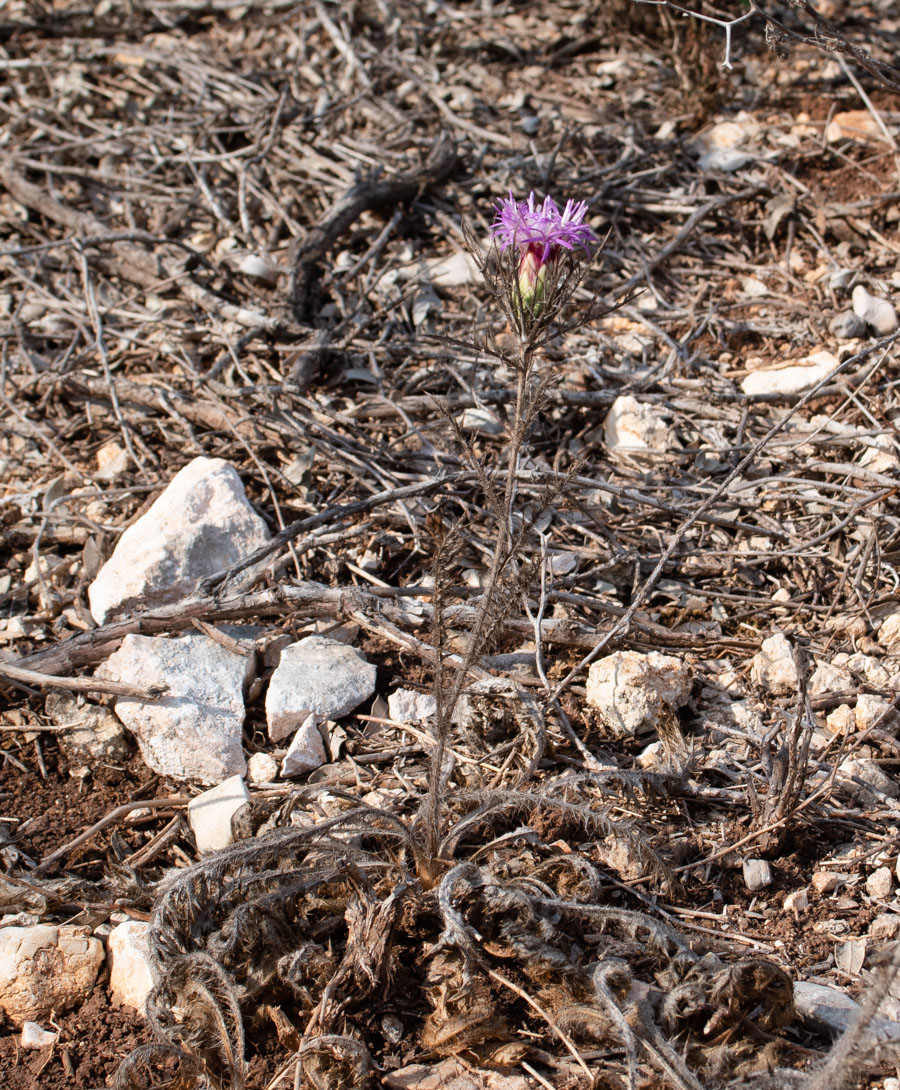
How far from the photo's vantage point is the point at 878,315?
384cm

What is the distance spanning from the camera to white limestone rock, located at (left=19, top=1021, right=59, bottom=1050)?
86.3 inches

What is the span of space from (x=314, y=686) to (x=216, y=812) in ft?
1.45

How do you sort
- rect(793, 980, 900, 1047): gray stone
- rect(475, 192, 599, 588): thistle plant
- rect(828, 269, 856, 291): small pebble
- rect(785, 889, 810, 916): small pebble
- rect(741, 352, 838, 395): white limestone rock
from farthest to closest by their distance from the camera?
rect(828, 269, 856, 291): small pebble < rect(741, 352, 838, 395): white limestone rock < rect(785, 889, 810, 916): small pebble < rect(793, 980, 900, 1047): gray stone < rect(475, 192, 599, 588): thistle plant

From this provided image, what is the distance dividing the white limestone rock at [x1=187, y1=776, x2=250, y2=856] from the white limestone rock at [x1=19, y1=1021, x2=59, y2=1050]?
506mm

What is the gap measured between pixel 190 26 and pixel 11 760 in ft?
16.6

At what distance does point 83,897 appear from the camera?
2420 millimetres

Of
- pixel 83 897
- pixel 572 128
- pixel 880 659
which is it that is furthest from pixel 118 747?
pixel 572 128

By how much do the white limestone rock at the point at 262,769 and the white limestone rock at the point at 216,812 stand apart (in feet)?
0.19

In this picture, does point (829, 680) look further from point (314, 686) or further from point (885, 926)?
point (314, 686)

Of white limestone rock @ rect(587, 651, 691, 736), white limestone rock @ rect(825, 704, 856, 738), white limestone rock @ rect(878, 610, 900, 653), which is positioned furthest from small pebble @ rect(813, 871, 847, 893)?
white limestone rock @ rect(878, 610, 900, 653)

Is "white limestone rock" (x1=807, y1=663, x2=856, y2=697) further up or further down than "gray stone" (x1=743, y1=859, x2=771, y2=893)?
further up

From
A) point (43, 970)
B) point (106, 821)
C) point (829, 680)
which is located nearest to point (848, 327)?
point (829, 680)

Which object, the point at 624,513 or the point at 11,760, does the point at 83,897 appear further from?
the point at 624,513

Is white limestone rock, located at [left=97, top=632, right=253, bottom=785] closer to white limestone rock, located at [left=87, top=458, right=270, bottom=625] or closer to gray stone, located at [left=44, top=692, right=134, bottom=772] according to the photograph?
gray stone, located at [left=44, top=692, right=134, bottom=772]
